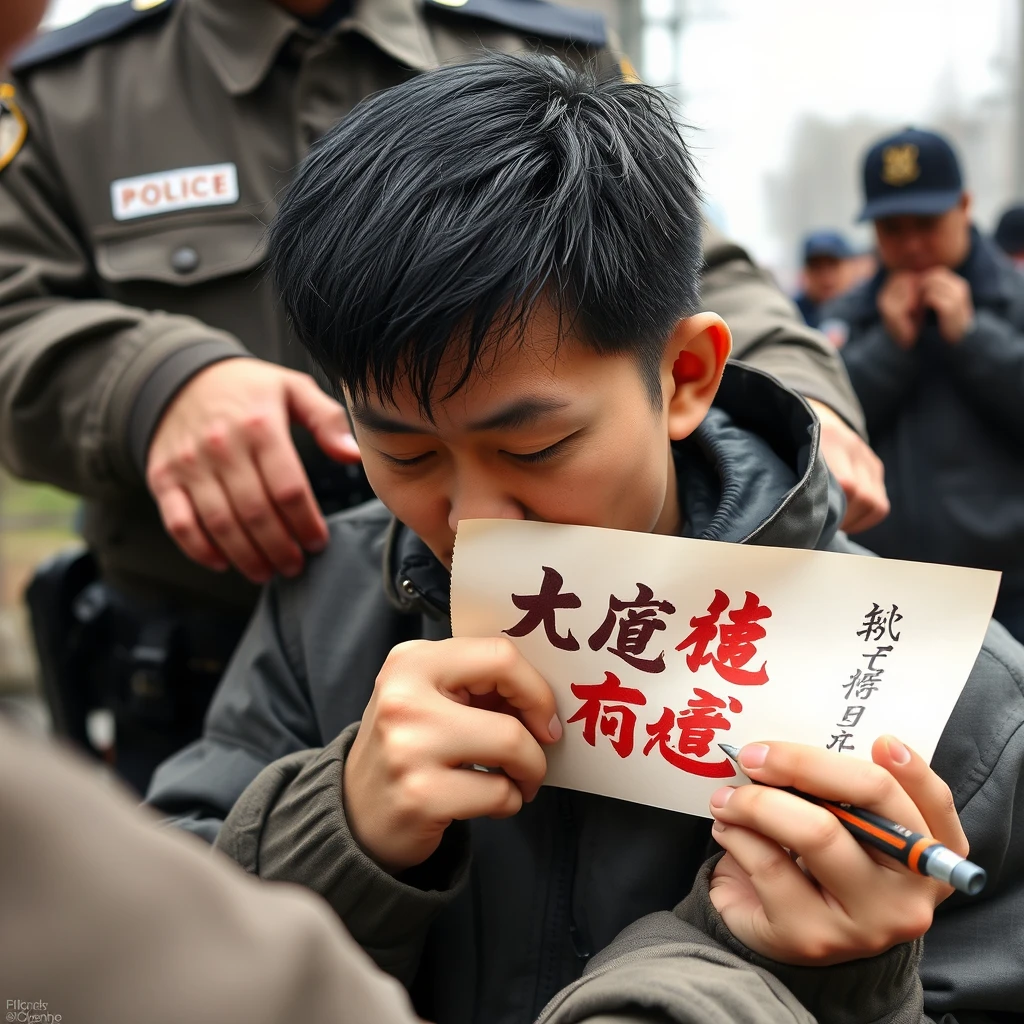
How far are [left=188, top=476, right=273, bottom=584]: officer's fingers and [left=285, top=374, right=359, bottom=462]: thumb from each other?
0.14m

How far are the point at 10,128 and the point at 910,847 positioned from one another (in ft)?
5.50

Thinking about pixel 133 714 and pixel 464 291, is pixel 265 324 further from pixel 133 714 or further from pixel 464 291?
pixel 464 291

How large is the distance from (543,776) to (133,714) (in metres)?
0.99

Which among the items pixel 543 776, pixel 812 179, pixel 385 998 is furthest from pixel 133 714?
pixel 812 179

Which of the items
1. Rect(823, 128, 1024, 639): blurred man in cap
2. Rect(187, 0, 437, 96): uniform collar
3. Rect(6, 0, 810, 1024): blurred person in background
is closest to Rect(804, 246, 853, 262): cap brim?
Rect(823, 128, 1024, 639): blurred man in cap

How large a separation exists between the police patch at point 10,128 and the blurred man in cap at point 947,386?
224 centimetres

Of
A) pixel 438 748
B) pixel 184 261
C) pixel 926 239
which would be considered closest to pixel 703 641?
pixel 438 748

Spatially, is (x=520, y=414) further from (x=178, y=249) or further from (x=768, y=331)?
(x=178, y=249)

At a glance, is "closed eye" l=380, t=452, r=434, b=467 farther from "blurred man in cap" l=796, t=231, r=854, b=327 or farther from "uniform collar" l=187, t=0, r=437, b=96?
"blurred man in cap" l=796, t=231, r=854, b=327

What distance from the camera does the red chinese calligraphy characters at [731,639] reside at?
1075mm

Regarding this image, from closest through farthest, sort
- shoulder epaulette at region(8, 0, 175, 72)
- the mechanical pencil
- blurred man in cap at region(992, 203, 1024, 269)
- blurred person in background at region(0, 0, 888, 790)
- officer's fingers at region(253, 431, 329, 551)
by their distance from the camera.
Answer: the mechanical pencil → officer's fingers at region(253, 431, 329, 551) → blurred person in background at region(0, 0, 888, 790) → shoulder epaulette at region(8, 0, 175, 72) → blurred man in cap at region(992, 203, 1024, 269)

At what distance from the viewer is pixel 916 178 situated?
3.46 metres

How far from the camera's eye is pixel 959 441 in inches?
123

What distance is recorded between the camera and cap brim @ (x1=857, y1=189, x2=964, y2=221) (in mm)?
3379
